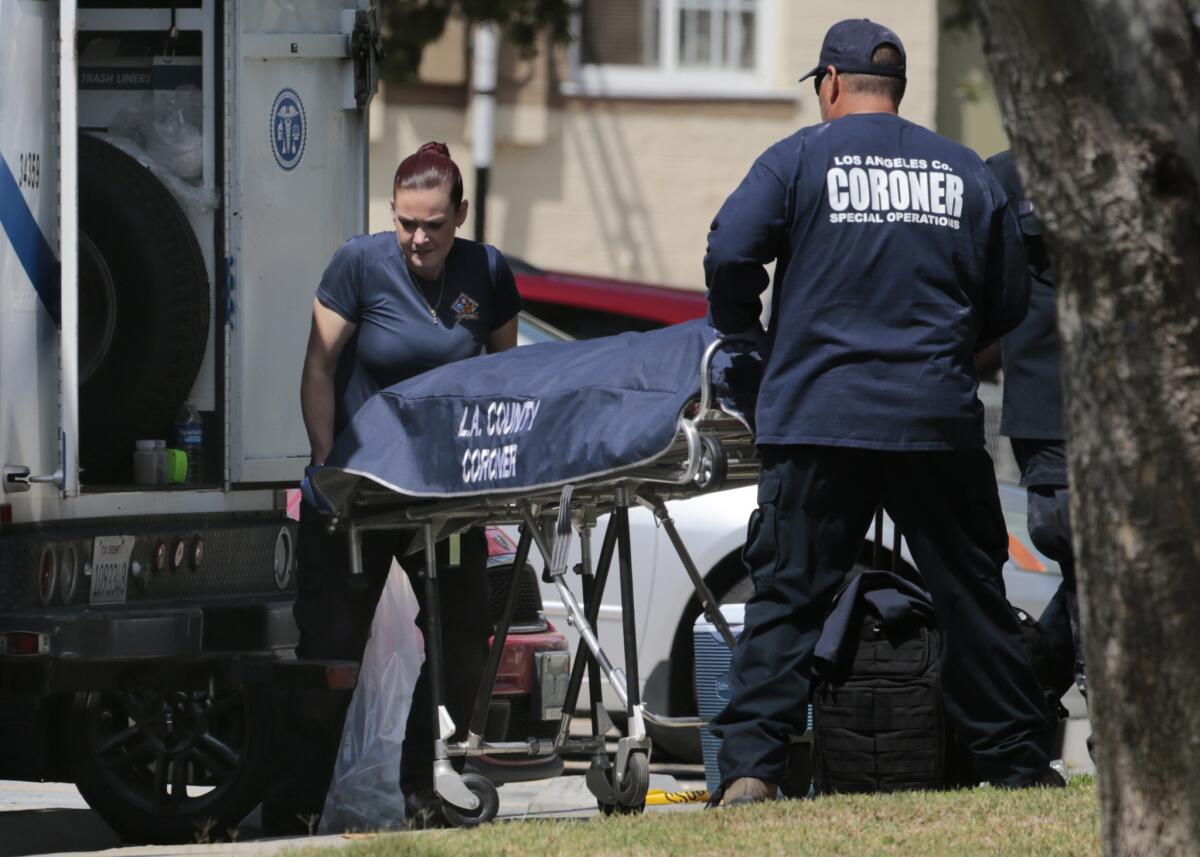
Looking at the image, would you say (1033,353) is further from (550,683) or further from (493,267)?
(550,683)

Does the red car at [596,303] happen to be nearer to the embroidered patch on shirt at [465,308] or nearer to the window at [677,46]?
the embroidered patch on shirt at [465,308]

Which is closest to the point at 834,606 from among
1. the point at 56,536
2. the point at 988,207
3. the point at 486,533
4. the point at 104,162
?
the point at 988,207

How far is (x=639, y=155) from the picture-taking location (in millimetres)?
18578

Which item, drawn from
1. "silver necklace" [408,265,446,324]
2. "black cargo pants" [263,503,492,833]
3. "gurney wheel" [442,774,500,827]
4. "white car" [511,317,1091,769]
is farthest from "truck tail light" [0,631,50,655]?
"white car" [511,317,1091,769]

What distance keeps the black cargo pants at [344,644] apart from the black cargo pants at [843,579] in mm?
1120

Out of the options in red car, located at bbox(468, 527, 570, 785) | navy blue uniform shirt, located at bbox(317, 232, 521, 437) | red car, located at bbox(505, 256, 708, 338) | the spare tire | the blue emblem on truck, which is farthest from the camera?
red car, located at bbox(505, 256, 708, 338)

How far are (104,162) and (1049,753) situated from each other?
3.24 m

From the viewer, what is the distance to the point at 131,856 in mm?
5859

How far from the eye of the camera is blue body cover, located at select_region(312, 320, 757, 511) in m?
5.24

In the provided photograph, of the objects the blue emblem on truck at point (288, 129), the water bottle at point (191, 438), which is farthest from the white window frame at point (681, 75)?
the water bottle at point (191, 438)

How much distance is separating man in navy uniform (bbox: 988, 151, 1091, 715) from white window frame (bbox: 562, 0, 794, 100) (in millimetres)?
12681

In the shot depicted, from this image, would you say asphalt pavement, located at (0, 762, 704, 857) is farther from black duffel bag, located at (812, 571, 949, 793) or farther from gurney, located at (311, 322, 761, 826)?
black duffel bag, located at (812, 571, 949, 793)

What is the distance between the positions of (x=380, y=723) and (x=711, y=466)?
5.23 feet

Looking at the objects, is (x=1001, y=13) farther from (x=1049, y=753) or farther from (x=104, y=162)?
(x=104, y=162)
